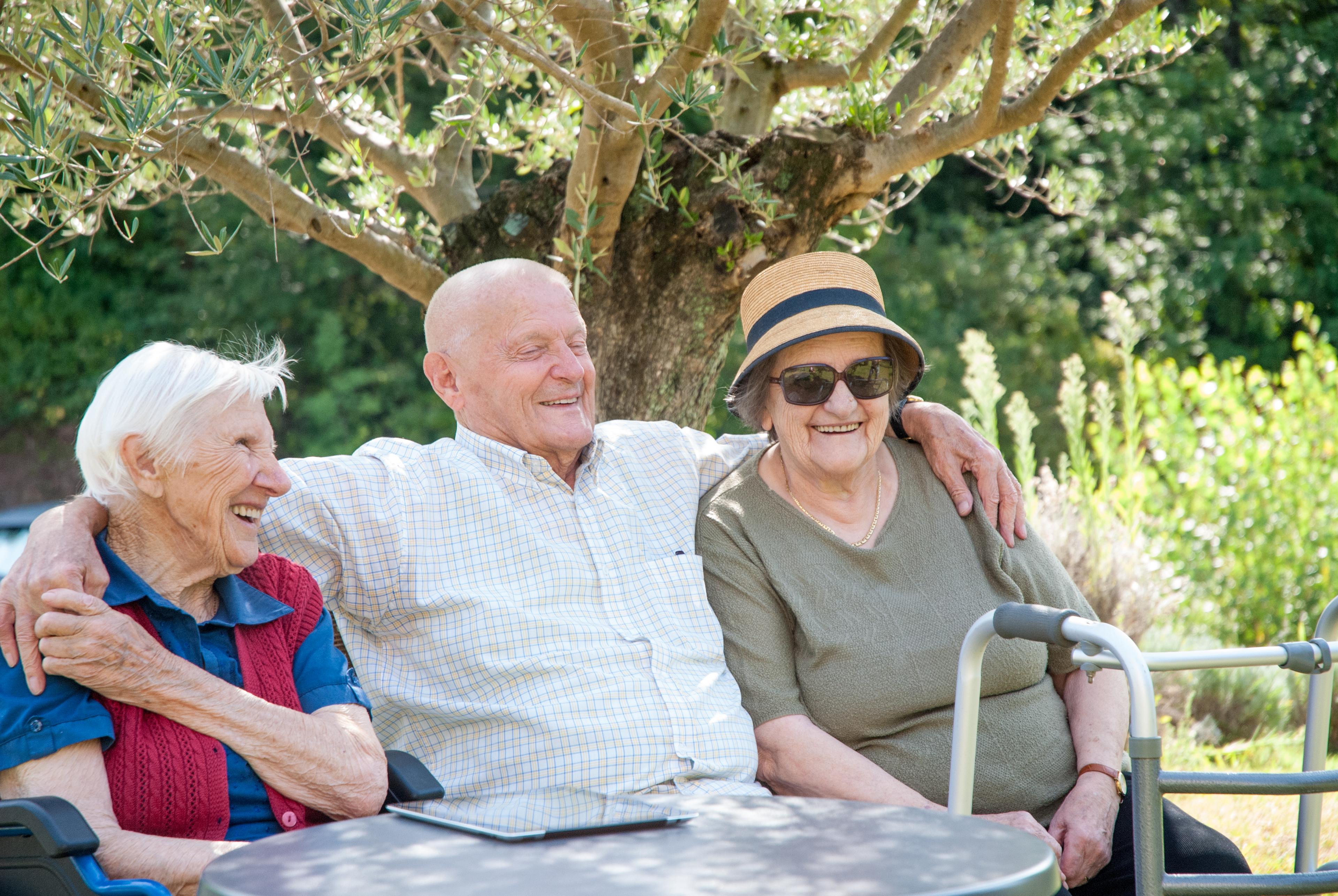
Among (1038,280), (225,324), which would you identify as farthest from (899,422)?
(225,324)

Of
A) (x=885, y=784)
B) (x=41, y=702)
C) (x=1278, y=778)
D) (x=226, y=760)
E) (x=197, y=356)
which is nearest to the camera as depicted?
(x=1278, y=778)

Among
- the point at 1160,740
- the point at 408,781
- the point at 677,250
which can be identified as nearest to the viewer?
the point at 1160,740

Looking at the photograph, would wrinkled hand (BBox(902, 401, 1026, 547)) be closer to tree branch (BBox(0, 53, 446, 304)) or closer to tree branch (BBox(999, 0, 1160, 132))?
tree branch (BBox(999, 0, 1160, 132))

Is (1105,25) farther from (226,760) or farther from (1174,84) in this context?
(1174,84)

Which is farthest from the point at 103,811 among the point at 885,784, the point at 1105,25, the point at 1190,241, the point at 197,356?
the point at 1190,241

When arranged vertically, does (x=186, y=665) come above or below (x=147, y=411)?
below

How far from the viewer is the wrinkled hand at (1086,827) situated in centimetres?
258

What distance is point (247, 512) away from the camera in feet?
7.73

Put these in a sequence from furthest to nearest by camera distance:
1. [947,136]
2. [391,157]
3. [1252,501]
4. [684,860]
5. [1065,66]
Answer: [1252,501] → [391,157] → [947,136] → [1065,66] → [684,860]

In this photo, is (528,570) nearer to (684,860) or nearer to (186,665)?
(186,665)

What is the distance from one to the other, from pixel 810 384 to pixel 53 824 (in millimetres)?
1842

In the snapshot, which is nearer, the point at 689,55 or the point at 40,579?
the point at 40,579

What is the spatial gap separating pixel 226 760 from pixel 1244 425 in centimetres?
590

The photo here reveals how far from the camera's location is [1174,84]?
14094 mm
